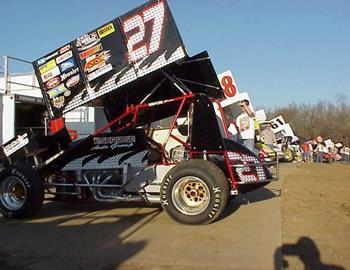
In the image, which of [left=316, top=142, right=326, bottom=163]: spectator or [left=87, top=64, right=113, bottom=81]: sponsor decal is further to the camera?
[left=316, top=142, right=326, bottom=163]: spectator

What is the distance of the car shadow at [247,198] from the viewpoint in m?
Result: 10.1

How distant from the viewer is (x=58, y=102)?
30.8ft

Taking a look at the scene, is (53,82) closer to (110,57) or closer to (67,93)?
(67,93)

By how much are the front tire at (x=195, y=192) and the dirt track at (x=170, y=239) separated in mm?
201

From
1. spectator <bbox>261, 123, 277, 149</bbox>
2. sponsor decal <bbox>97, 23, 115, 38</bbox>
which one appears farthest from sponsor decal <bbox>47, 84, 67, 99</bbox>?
spectator <bbox>261, 123, 277, 149</bbox>

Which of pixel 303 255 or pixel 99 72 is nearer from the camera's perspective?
pixel 303 255

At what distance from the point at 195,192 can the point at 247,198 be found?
3.73 m

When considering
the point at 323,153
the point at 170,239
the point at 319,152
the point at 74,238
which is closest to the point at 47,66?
the point at 74,238

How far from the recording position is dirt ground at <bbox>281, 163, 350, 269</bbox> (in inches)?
253

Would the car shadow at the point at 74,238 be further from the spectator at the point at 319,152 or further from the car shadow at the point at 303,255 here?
the spectator at the point at 319,152

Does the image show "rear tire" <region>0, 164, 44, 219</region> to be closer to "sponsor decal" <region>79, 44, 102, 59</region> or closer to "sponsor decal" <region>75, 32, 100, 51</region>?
"sponsor decal" <region>79, 44, 102, 59</region>

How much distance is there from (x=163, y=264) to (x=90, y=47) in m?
4.30

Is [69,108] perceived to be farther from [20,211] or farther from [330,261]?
[330,261]

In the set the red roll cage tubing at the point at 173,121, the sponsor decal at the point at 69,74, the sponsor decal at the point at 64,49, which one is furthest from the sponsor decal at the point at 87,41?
the red roll cage tubing at the point at 173,121
